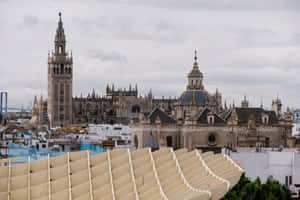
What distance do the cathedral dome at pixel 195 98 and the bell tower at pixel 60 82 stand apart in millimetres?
76314

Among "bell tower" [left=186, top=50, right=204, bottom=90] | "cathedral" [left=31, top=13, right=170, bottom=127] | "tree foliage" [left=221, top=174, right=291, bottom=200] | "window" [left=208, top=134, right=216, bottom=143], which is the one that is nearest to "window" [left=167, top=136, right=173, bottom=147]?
"window" [left=208, top=134, right=216, bottom=143]

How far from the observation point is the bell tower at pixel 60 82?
154875mm

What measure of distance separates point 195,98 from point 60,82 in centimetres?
7845

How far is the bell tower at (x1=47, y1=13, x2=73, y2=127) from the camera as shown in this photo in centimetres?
15488

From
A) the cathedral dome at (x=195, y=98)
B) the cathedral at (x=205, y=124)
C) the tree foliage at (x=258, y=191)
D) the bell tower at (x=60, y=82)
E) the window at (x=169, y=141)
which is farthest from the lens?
the bell tower at (x=60, y=82)

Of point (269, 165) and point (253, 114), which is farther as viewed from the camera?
point (253, 114)

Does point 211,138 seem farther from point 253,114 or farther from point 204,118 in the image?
point 253,114

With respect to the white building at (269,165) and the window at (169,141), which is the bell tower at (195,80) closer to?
the window at (169,141)

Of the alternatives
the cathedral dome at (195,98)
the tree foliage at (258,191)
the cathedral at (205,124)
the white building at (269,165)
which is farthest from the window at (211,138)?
the tree foliage at (258,191)

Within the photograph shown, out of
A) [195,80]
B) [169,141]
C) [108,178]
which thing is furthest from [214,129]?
[108,178]

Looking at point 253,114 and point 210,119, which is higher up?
point 253,114

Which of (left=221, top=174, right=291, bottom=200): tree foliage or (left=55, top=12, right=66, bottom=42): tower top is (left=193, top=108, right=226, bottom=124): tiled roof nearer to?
(left=221, top=174, right=291, bottom=200): tree foliage

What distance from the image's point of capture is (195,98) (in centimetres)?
8181

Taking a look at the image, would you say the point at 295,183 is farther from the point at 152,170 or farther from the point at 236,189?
the point at 152,170
